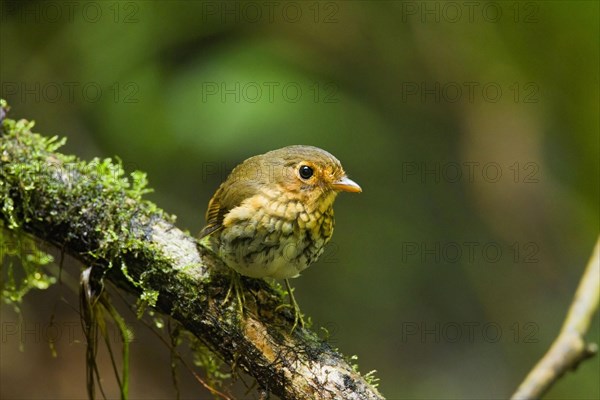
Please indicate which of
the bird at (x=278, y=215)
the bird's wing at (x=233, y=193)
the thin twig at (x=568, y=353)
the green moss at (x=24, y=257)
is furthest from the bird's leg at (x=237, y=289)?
the thin twig at (x=568, y=353)

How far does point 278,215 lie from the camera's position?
251 cm

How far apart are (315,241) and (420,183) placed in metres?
2.78

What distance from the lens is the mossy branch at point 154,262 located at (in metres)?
2.26

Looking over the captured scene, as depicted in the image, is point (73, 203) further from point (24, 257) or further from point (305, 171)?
point (305, 171)

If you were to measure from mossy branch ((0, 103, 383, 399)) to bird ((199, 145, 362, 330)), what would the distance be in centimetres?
9

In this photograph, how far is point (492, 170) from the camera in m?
4.84

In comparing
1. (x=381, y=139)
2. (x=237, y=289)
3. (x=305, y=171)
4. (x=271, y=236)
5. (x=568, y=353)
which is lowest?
(x=568, y=353)

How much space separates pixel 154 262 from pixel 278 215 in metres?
0.46

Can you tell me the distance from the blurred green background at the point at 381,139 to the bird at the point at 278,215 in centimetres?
104

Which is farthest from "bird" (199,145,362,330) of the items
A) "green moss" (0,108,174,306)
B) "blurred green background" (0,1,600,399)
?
"blurred green background" (0,1,600,399)

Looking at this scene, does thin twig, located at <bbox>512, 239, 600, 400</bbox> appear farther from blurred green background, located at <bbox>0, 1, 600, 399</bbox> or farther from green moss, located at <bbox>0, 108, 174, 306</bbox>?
blurred green background, located at <bbox>0, 1, 600, 399</bbox>

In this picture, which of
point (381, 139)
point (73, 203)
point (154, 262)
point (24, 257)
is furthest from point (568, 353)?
point (381, 139)

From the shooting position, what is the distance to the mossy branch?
226 centimetres

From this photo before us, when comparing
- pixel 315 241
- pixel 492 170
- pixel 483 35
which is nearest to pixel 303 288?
pixel 492 170
